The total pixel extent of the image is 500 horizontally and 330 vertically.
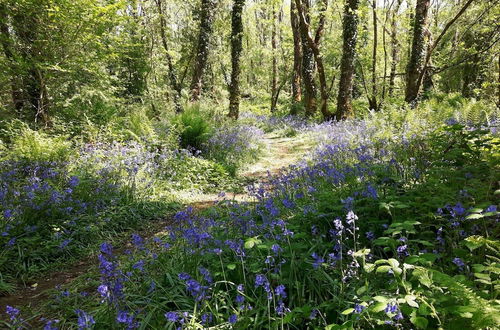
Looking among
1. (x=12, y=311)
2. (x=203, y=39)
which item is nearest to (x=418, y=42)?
(x=203, y=39)

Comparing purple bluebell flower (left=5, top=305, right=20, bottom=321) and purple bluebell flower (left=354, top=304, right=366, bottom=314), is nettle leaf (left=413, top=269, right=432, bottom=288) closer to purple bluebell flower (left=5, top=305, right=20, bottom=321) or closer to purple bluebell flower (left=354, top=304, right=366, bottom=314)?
purple bluebell flower (left=354, top=304, right=366, bottom=314)

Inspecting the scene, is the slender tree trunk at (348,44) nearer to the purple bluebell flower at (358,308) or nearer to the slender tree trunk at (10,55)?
the slender tree trunk at (10,55)

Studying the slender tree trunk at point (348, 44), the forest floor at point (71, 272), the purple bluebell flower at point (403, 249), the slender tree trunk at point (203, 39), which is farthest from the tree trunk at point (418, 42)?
the purple bluebell flower at point (403, 249)

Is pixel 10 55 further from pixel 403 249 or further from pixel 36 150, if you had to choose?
pixel 403 249

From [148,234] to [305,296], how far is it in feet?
9.59

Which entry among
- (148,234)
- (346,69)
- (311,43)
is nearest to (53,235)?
(148,234)

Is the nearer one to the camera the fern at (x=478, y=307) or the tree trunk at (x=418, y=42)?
the fern at (x=478, y=307)

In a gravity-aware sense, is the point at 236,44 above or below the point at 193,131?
above

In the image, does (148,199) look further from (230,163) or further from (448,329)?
(448,329)

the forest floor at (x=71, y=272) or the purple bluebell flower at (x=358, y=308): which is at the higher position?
the purple bluebell flower at (x=358, y=308)

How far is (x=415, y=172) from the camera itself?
3387 mm

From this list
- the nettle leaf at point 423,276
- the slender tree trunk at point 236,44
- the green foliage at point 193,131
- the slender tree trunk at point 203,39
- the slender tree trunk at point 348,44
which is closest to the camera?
the nettle leaf at point 423,276

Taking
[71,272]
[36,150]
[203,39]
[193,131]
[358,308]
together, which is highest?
[203,39]

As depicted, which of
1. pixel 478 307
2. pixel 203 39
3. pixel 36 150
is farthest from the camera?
pixel 203 39
